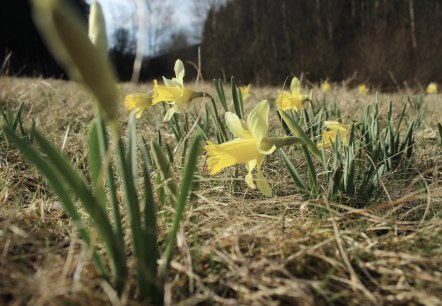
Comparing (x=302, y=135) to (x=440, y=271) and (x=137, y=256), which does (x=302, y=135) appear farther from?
(x=137, y=256)

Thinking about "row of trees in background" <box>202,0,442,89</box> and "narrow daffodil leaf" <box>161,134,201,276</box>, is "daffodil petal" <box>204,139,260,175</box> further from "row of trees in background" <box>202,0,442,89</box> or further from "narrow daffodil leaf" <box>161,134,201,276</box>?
"row of trees in background" <box>202,0,442,89</box>

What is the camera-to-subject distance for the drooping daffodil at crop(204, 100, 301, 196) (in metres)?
0.93

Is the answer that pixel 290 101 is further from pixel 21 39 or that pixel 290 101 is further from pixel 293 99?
pixel 21 39

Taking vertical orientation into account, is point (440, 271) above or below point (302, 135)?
below

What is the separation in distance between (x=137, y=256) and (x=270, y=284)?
21cm

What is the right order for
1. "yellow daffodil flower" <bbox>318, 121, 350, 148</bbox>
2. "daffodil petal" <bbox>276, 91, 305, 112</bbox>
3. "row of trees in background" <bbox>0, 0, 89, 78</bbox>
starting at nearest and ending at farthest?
"yellow daffodil flower" <bbox>318, 121, 350, 148</bbox> → "daffodil petal" <bbox>276, 91, 305, 112</bbox> → "row of trees in background" <bbox>0, 0, 89, 78</bbox>

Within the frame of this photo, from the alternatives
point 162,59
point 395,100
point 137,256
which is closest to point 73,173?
point 137,256

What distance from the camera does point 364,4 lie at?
40.7 feet

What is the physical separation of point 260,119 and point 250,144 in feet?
0.21

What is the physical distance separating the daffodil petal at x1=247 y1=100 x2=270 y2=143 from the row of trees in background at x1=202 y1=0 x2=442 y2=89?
8.90m

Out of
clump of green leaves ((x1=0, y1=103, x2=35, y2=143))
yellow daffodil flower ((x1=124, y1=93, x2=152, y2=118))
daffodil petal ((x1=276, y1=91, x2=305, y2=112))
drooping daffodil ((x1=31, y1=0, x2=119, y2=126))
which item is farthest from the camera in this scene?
daffodil petal ((x1=276, y1=91, x2=305, y2=112))

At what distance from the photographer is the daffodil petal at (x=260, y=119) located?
920mm

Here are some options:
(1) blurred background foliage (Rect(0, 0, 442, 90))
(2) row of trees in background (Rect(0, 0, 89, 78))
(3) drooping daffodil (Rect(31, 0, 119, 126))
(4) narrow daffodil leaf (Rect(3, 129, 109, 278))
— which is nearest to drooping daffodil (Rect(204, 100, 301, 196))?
(4) narrow daffodil leaf (Rect(3, 129, 109, 278))

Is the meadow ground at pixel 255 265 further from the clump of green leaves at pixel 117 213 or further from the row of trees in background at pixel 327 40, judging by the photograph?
the row of trees in background at pixel 327 40
